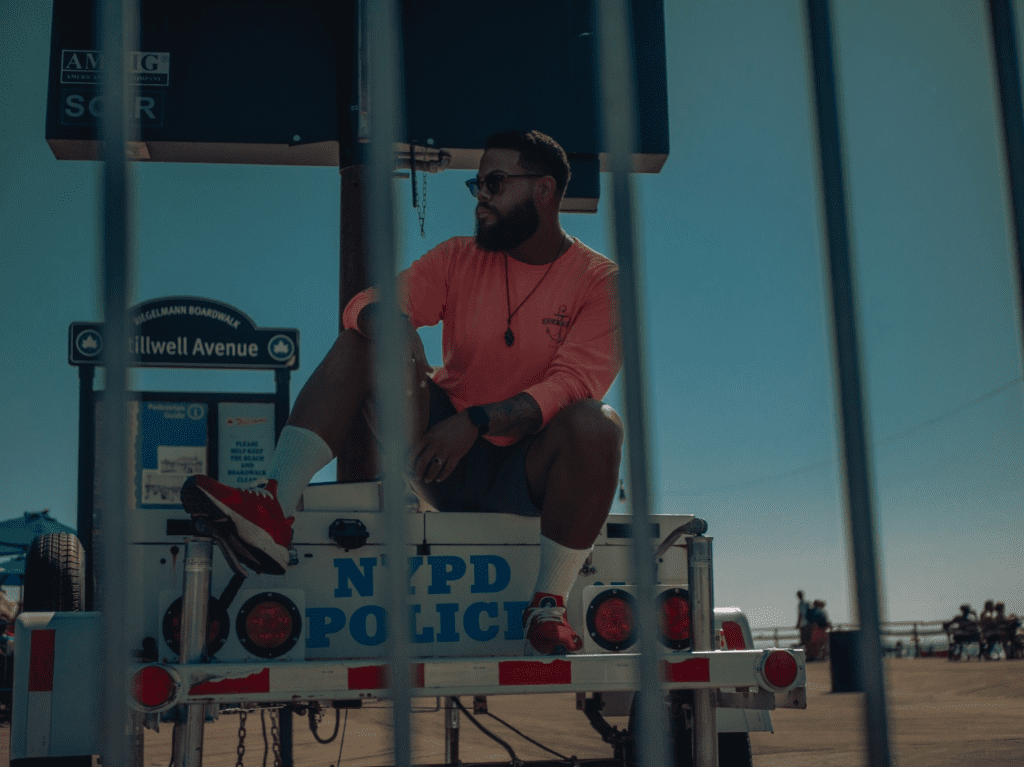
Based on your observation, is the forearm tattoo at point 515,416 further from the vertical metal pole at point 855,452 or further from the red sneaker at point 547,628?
the vertical metal pole at point 855,452

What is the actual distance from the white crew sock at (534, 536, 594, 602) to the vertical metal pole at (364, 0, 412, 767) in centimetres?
118

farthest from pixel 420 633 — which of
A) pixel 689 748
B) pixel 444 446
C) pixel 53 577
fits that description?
pixel 53 577

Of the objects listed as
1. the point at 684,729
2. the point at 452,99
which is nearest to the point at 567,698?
the point at 452,99

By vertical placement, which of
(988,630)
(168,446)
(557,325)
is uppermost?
(168,446)

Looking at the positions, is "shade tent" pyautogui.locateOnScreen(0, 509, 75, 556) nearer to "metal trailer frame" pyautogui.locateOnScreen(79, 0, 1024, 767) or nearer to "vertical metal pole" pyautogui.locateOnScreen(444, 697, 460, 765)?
"vertical metal pole" pyautogui.locateOnScreen(444, 697, 460, 765)

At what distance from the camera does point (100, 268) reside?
5.83 feet

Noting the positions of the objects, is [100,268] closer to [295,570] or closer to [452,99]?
[295,570]

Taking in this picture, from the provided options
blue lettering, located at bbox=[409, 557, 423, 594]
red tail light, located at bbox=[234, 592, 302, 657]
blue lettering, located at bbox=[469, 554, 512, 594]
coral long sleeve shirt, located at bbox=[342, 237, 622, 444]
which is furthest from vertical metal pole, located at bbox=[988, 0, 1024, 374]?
red tail light, located at bbox=[234, 592, 302, 657]

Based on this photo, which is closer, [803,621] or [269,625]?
[269,625]

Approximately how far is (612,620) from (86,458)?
5.53 meters

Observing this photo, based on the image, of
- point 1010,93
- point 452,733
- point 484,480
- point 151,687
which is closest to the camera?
point 1010,93

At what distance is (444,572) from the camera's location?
3.15 meters

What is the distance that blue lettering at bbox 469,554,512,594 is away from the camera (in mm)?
3160

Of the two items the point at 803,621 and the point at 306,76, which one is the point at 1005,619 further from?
the point at 306,76
